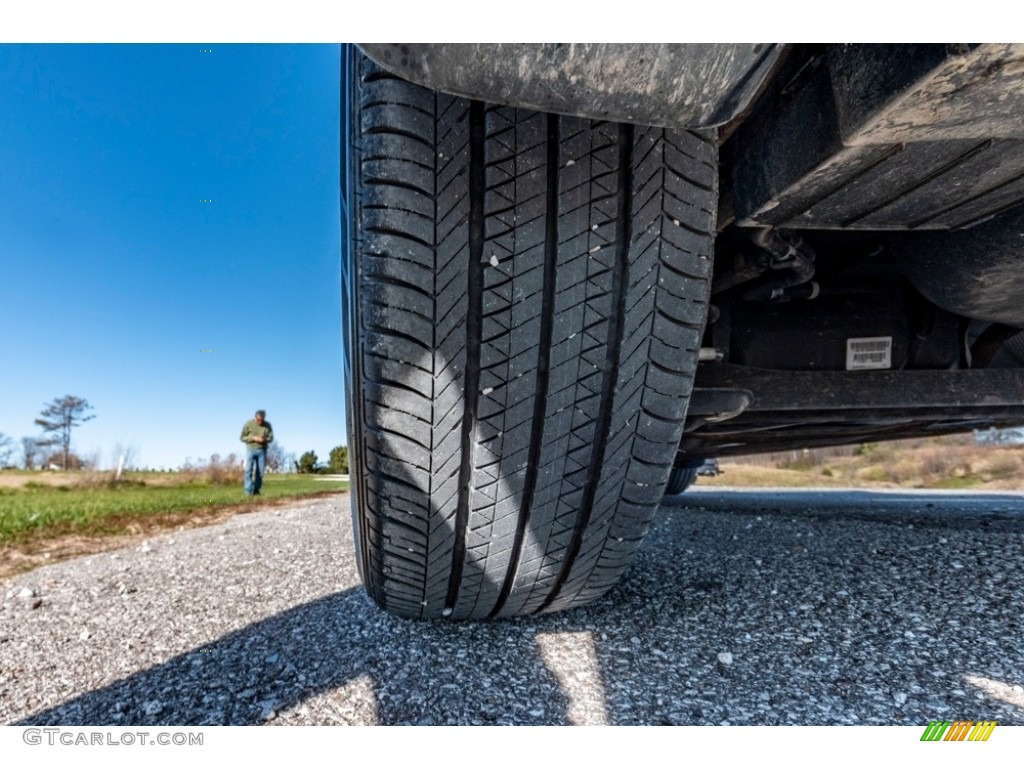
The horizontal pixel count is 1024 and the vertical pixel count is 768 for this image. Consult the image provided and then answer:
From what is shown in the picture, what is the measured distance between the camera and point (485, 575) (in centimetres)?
99

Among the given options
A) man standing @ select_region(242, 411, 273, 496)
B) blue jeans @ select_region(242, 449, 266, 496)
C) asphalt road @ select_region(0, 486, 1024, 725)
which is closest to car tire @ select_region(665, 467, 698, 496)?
asphalt road @ select_region(0, 486, 1024, 725)

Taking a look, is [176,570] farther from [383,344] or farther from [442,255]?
[442,255]

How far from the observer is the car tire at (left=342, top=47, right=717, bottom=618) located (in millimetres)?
743

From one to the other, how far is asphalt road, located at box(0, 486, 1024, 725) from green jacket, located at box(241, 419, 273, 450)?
210 inches

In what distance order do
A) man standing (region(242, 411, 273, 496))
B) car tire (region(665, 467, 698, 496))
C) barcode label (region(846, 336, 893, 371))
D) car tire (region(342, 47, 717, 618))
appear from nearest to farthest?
car tire (region(342, 47, 717, 618))
barcode label (region(846, 336, 893, 371))
car tire (region(665, 467, 698, 496))
man standing (region(242, 411, 273, 496))

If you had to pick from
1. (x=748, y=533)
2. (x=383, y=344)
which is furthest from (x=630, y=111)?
(x=748, y=533)

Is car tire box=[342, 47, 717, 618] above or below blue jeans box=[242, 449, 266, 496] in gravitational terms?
above

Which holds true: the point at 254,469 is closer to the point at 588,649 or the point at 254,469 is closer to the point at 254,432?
the point at 254,432
